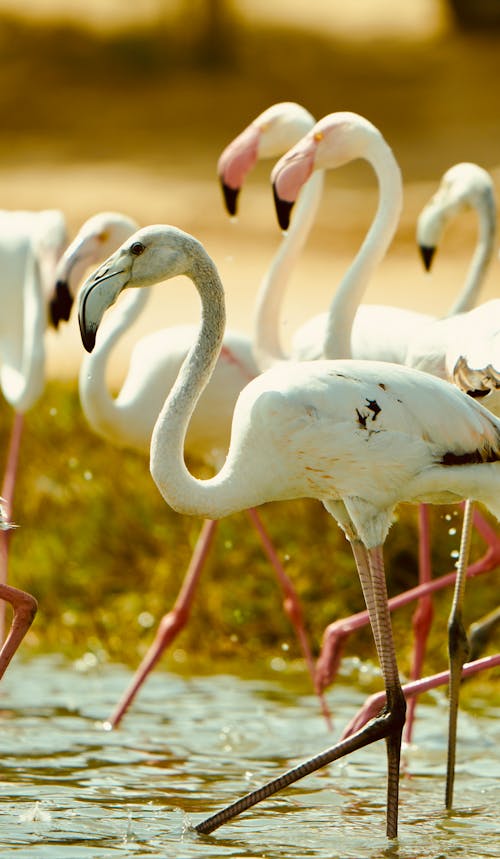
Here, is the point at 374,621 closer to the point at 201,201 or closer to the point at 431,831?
the point at 431,831

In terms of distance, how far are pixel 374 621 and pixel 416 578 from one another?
2464 millimetres

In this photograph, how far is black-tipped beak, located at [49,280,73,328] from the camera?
6.02 metres

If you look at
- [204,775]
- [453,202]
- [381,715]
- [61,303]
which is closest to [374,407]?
[381,715]

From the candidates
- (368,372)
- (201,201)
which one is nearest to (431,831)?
(368,372)

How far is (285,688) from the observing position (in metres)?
6.47

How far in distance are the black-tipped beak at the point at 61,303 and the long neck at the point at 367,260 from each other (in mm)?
1057

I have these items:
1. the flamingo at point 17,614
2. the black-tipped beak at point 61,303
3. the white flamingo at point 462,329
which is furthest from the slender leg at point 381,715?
the black-tipped beak at point 61,303

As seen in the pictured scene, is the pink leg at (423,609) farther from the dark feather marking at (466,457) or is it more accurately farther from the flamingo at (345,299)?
the dark feather marking at (466,457)

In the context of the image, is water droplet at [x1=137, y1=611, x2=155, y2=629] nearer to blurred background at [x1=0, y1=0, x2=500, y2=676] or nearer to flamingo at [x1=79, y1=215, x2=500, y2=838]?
blurred background at [x1=0, y1=0, x2=500, y2=676]

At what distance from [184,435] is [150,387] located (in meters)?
1.89

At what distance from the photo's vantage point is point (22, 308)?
289 inches

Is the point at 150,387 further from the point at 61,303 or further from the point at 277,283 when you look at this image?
the point at 277,283

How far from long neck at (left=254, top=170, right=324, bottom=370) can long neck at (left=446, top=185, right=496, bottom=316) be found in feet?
2.05

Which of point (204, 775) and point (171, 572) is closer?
point (204, 775)
